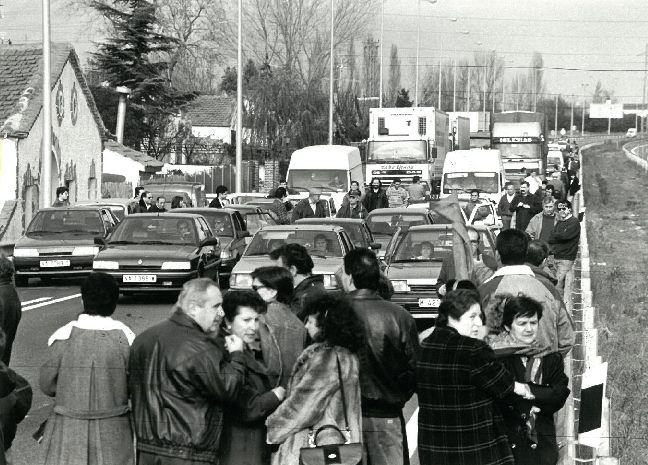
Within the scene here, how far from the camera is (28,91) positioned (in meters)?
40.0

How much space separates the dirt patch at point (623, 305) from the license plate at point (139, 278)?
7232 mm

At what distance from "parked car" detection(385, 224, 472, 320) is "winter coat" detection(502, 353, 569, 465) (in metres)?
10.1

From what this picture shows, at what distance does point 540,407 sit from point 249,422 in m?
1.63

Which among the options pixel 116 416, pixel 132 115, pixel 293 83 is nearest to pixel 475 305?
pixel 116 416

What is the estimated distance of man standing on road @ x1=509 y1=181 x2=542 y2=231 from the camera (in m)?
25.5

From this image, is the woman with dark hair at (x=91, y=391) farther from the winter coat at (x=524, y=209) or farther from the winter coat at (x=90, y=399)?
the winter coat at (x=524, y=209)

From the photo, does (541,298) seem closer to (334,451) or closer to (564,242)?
(334,451)

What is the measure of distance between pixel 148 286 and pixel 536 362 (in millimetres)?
14857

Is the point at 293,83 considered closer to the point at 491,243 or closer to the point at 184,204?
the point at 184,204

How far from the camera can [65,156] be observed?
144ft

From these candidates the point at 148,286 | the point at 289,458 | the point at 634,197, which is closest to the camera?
the point at 289,458

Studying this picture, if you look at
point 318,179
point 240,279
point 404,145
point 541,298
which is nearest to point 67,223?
point 240,279

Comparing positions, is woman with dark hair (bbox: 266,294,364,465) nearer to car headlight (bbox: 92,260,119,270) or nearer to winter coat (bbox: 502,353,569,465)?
winter coat (bbox: 502,353,569,465)

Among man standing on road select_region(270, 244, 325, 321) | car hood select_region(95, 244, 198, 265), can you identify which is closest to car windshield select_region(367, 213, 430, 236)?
car hood select_region(95, 244, 198, 265)
